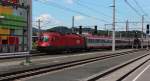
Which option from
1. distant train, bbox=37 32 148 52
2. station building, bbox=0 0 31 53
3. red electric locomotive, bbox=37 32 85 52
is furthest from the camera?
distant train, bbox=37 32 148 52

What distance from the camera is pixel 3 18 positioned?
2294cm

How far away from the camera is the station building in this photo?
75.5 ft

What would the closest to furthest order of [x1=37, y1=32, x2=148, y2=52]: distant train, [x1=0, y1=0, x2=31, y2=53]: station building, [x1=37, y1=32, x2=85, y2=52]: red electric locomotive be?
[x1=0, y1=0, x2=31, y2=53]: station building, [x1=37, y1=32, x2=85, y2=52]: red electric locomotive, [x1=37, y1=32, x2=148, y2=52]: distant train

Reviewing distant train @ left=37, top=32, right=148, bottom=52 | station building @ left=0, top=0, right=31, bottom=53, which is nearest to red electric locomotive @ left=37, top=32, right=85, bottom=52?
distant train @ left=37, top=32, right=148, bottom=52

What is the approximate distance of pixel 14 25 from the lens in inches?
955

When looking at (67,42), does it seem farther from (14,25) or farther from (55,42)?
(14,25)

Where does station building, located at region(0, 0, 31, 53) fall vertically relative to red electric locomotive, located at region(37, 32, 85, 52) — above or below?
above

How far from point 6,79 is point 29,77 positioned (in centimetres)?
213

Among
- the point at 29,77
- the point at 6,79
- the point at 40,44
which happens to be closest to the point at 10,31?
the point at 29,77

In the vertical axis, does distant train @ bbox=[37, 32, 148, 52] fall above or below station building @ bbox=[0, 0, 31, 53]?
below

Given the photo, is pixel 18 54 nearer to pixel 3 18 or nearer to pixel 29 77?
pixel 3 18

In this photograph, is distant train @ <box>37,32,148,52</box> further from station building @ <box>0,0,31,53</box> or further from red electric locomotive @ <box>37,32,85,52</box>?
station building @ <box>0,0,31,53</box>

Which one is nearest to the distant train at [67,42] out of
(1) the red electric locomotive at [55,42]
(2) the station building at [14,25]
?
(1) the red electric locomotive at [55,42]

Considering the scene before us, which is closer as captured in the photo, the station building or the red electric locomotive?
the station building
